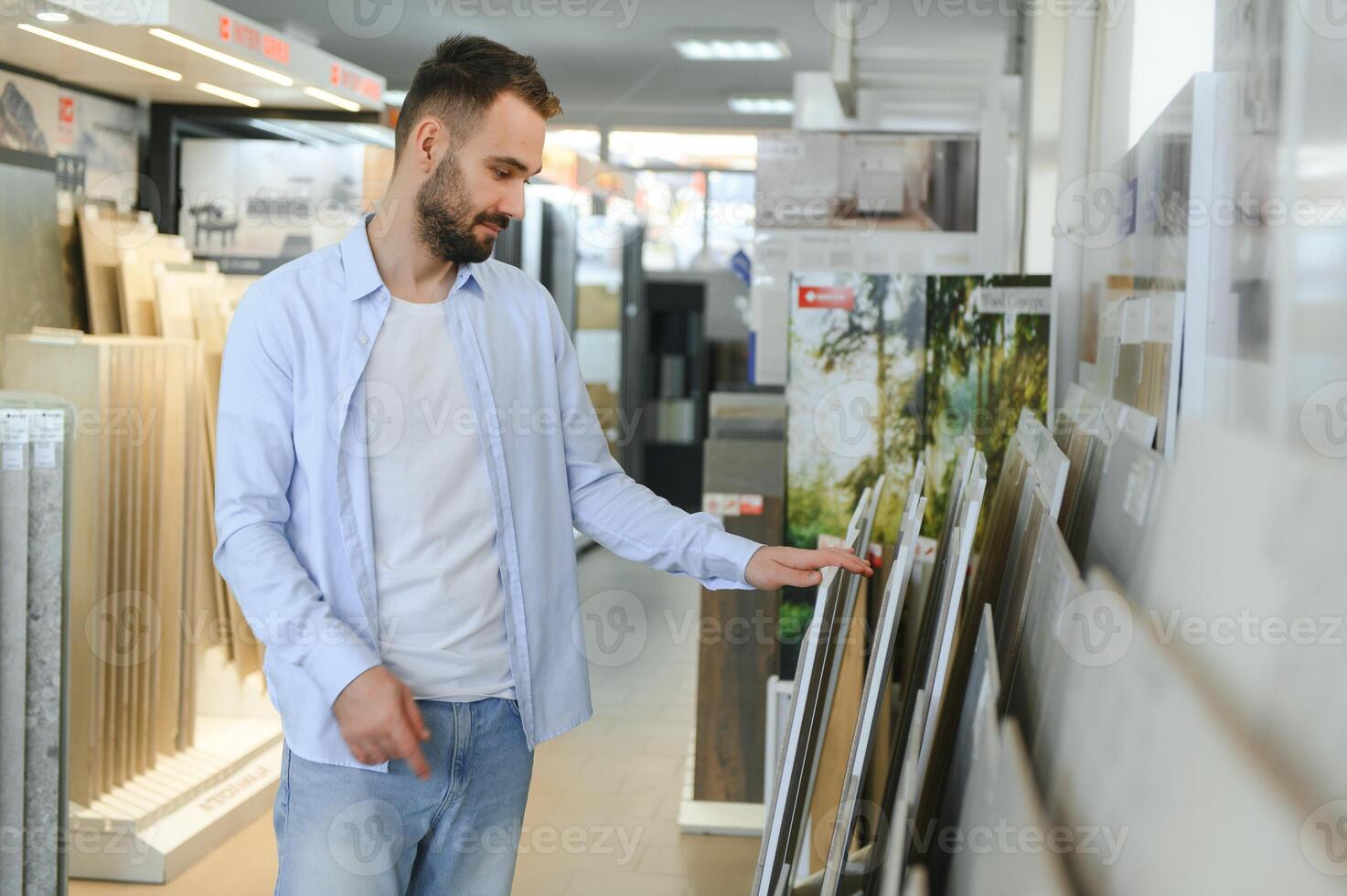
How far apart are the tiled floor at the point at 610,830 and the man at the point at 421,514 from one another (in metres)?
1.94

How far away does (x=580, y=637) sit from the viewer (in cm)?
212

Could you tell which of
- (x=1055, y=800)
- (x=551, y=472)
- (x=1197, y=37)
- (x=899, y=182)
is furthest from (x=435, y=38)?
(x=1055, y=800)

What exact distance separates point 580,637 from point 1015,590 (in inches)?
26.4

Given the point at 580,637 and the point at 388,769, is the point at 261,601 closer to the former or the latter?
the point at 388,769

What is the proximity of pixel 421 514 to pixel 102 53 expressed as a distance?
136 inches

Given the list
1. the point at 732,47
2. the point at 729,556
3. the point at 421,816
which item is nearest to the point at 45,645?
the point at 421,816

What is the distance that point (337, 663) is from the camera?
1.67 meters

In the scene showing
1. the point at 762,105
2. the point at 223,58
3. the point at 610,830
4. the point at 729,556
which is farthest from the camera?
the point at 762,105

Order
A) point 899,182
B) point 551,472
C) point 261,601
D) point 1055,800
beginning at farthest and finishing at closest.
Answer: point 899,182
point 551,472
point 261,601
point 1055,800

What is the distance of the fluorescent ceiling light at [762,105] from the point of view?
1162 centimetres

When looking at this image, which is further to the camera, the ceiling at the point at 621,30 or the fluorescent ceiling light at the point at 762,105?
the fluorescent ceiling light at the point at 762,105

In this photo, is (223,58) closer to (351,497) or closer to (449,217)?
(449,217)

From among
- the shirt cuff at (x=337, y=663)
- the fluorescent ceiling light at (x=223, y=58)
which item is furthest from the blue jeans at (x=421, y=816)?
the fluorescent ceiling light at (x=223, y=58)

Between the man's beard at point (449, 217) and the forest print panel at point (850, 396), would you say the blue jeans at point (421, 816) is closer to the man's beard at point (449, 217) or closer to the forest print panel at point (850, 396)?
the man's beard at point (449, 217)
